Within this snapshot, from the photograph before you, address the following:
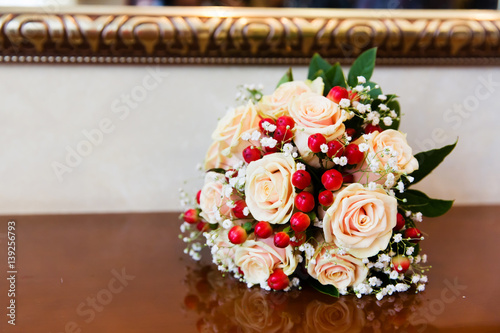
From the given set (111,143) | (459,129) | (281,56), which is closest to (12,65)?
(111,143)

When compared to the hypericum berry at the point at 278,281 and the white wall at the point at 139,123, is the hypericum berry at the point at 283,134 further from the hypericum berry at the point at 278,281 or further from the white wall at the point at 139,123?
the white wall at the point at 139,123

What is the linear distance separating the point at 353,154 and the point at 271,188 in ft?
0.40

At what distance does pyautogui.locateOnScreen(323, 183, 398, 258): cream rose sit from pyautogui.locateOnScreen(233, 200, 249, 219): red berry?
0.42ft

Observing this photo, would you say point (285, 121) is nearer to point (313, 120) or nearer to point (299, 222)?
point (313, 120)

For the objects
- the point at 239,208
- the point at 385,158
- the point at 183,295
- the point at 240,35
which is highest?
the point at 240,35

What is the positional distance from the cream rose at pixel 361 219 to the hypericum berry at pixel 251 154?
Result: 131 mm

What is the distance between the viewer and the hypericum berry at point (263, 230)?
2.02 feet

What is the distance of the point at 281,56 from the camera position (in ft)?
2.95

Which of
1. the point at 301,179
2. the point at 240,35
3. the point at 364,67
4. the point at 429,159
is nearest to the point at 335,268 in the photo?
the point at 301,179

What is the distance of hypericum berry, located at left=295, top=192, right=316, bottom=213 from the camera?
0.60 metres

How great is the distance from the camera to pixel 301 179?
59 cm

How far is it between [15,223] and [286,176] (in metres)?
0.58

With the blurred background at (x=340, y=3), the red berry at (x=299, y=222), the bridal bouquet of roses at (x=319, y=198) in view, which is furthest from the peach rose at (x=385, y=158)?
the blurred background at (x=340, y=3)

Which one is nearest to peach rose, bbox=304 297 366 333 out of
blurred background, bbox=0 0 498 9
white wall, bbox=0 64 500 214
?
white wall, bbox=0 64 500 214
